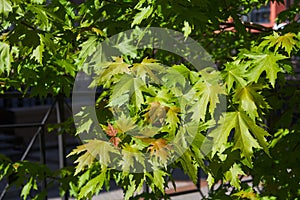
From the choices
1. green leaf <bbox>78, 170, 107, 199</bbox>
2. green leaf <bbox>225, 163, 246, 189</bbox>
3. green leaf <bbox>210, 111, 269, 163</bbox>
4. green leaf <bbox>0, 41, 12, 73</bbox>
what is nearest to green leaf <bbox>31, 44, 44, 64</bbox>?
green leaf <bbox>0, 41, 12, 73</bbox>

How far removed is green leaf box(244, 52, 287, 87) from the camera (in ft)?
5.86

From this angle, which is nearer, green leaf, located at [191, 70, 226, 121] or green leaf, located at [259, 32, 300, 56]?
green leaf, located at [191, 70, 226, 121]

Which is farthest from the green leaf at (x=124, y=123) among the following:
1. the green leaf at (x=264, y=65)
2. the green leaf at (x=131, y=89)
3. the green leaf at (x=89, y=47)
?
the green leaf at (x=264, y=65)

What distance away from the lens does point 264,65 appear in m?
1.83

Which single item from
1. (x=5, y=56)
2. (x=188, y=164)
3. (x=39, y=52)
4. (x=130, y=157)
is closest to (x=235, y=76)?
(x=188, y=164)

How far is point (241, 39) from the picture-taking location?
311 centimetres

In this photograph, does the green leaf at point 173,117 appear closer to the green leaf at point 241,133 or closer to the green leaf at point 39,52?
the green leaf at point 241,133

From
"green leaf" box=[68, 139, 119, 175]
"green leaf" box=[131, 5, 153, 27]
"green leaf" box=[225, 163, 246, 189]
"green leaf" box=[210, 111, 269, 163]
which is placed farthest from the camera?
"green leaf" box=[225, 163, 246, 189]

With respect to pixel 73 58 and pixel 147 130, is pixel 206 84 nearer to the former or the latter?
pixel 147 130

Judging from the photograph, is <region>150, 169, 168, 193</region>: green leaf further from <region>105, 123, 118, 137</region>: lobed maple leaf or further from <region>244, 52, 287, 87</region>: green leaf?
<region>244, 52, 287, 87</region>: green leaf

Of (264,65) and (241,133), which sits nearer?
(241,133)

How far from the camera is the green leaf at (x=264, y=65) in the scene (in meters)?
1.79

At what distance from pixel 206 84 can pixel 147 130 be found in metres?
0.30

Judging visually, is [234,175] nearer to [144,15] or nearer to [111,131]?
[111,131]
